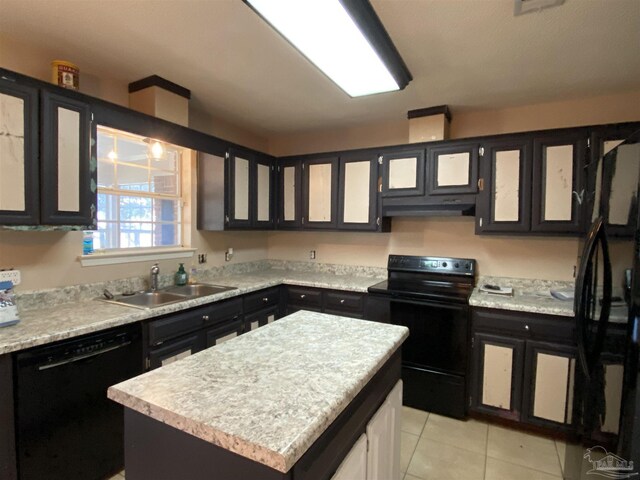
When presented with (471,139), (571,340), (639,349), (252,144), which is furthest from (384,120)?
(639,349)

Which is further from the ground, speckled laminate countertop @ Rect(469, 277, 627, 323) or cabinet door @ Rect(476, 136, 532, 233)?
cabinet door @ Rect(476, 136, 532, 233)

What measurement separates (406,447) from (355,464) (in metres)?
1.43

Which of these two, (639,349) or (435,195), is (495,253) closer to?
(435,195)

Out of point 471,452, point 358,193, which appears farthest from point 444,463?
point 358,193

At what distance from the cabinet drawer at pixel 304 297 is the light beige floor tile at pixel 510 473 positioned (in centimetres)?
177

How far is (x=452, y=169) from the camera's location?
2865mm

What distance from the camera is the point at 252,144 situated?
393 cm

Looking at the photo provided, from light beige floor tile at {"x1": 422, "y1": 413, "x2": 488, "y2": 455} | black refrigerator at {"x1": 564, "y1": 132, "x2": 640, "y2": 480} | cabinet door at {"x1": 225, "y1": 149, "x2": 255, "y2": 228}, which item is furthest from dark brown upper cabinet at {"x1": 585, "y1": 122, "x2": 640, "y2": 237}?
cabinet door at {"x1": 225, "y1": 149, "x2": 255, "y2": 228}

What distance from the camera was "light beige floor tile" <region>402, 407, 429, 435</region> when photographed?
247cm

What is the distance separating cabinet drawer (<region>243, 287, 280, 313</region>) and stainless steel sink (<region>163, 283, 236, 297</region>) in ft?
0.69

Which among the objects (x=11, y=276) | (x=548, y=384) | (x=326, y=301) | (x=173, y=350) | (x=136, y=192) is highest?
(x=136, y=192)

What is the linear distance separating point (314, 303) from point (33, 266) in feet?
7.09

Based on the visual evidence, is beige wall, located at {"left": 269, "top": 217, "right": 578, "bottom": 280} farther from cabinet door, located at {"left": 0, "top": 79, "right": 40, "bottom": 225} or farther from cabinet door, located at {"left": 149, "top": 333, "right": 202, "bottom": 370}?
cabinet door, located at {"left": 0, "top": 79, "right": 40, "bottom": 225}

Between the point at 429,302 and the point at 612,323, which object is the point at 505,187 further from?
the point at 612,323
